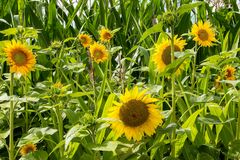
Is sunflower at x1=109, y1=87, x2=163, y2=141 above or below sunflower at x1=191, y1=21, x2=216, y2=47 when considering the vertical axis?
below

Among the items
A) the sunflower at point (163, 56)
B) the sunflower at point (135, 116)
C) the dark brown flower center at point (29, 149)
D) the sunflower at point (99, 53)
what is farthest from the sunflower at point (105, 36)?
the sunflower at point (135, 116)

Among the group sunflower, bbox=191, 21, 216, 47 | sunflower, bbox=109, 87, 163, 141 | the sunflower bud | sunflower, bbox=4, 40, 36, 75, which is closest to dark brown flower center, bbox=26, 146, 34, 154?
sunflower, bbox=4, 40, 36, 75

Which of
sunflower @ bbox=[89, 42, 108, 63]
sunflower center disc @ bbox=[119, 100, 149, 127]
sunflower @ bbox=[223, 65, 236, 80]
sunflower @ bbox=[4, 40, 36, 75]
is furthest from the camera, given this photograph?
sunflower @ bbox=[89, 42, 108, 63]

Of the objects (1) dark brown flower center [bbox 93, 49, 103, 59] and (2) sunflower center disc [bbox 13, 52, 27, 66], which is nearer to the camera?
(2) sunflower center disc [bbox 13, 52, 27, 66]

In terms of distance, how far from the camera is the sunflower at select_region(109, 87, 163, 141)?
1.05m

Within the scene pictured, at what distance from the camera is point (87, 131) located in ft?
3.54

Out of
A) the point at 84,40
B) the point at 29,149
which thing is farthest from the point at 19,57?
the point at 84,40

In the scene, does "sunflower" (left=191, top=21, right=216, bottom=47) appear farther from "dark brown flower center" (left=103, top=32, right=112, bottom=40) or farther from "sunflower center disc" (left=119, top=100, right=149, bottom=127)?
"sunflower center disc" (left=119, top=100, right=149, bottom=127)

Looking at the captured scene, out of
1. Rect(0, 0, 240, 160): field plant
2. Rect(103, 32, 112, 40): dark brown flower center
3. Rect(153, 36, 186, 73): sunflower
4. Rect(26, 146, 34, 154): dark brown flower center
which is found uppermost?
Rect(103, 32, 112, 40): dark brown flower center

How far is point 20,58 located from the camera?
4.08 feet

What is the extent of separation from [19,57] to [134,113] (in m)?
0.37

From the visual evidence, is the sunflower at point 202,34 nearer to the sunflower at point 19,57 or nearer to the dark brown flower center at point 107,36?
the dark brown flower center at point 107,36

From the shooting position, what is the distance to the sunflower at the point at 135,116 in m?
1.05

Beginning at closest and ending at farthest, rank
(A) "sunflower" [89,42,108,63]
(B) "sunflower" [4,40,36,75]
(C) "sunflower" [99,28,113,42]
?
(B) "sunflower" [4,40,36,75] < (A) "sunflower" [89,42,108,63] < (C) "sunflower" [99,28,113,42]
